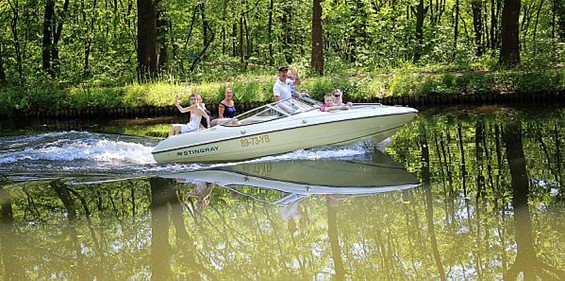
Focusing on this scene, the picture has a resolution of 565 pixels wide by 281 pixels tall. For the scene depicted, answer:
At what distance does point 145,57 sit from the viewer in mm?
22672

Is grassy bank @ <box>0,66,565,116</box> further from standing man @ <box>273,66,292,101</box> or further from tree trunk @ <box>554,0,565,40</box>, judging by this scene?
standing man @ <box>273,66,292,101</box>

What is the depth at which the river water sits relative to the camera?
240 inches

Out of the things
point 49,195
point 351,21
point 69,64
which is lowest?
point 49,195

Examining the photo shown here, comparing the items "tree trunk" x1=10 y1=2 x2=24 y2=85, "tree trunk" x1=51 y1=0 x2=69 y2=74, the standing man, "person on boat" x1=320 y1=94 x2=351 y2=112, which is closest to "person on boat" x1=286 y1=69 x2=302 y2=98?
the standing man

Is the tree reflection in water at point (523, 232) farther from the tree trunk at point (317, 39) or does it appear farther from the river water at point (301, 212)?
the tree trunk at point (317, 39)

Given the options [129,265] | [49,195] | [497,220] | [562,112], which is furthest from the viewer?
[562,112]

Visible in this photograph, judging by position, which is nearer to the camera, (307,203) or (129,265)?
(129,265)

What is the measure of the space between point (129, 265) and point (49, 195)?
4.08m

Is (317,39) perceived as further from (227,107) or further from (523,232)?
(523,232)

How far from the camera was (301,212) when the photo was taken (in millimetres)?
7973

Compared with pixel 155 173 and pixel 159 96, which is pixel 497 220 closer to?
pixel 155 173

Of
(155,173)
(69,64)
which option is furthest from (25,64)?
(155,173)

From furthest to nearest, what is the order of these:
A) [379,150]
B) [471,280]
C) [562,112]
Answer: [562,112], [379,150], [471,280]

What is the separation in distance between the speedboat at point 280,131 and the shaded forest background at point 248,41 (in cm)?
1016
